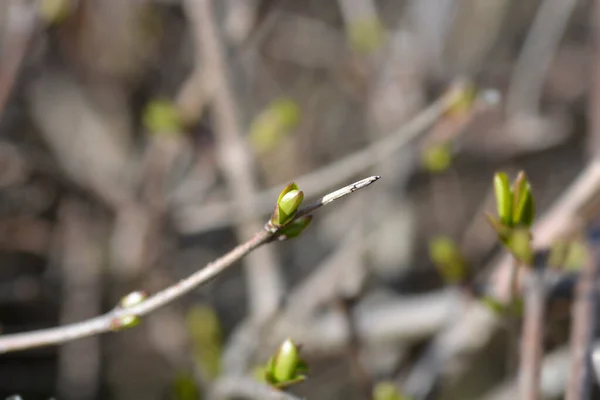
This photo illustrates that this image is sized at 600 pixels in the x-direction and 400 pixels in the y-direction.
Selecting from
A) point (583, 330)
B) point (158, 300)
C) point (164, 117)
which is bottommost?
point (583, 330)

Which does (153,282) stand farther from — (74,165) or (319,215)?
(319,215)

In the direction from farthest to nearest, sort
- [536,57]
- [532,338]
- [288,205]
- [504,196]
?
[536,57] < [532,338] < [504,196] < [288,205]


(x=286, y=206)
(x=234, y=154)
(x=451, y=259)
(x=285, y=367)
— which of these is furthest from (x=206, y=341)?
(x=286, y=206)

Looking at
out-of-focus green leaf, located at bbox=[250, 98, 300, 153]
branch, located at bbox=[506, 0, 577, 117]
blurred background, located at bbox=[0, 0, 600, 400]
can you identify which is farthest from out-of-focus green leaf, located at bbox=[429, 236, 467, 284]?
branch, located at bbox=[506, 0, 577, 117]

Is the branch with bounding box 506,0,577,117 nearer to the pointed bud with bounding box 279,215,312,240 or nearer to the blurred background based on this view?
the blurred background

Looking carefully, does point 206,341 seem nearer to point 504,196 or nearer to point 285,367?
point 285,367

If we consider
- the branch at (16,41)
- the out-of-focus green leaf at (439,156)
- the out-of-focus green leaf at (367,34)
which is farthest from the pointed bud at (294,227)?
the out-of-focus green leaf at (367,34)

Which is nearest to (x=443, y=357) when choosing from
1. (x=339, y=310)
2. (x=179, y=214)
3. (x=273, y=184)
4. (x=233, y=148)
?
(x=339, y=310)
